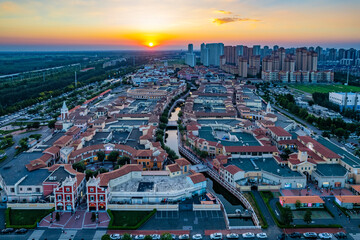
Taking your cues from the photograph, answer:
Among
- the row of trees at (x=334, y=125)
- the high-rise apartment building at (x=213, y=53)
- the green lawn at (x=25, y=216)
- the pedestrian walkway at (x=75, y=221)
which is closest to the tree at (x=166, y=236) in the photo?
the pedestrian walkway at (x=75, y=221)

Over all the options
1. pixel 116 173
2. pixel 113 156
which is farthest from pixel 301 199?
pixel 113 156

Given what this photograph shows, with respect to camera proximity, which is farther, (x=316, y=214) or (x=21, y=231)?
(x=316, y=214)

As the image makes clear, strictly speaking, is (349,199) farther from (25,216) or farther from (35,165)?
(35,165)

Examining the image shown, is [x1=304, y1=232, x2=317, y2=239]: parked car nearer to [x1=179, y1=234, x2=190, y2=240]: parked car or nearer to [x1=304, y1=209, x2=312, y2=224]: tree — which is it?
[x1=304, y1=209, x2=312, y2=224]: tree

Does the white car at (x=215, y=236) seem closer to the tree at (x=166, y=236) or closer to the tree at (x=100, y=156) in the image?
the tree at (x=166, y=236)

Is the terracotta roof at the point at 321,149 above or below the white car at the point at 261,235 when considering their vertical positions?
above

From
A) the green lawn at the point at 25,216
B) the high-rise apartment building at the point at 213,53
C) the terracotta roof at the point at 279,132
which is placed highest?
the high-rise apartment building at the point at 213,53
